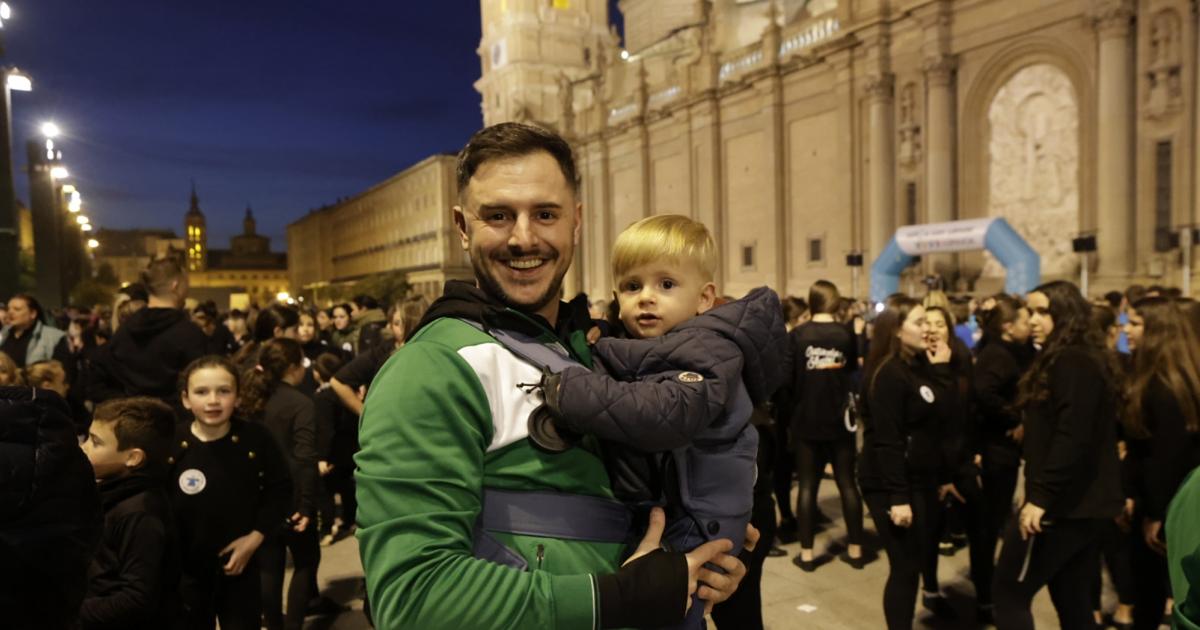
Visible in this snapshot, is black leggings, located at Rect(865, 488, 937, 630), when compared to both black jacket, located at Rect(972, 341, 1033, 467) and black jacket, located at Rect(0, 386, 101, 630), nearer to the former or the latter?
black jacket, located at Rect(972, 341, 1033, 467)

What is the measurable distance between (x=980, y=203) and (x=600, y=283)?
22503mm

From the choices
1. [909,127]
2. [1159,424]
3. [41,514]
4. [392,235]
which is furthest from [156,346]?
[392,235]

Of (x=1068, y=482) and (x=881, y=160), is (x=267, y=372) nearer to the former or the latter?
(x=1068, y=482)

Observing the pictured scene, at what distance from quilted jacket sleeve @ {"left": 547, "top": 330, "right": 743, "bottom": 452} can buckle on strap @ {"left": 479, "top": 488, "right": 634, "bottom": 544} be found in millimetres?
157

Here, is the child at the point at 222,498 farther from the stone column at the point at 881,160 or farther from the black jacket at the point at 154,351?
the stone column at the point at 881,160

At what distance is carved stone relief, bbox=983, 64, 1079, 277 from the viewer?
71.6ft

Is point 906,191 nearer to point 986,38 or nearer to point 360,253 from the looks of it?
point 986,38

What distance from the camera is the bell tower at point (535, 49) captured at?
186 ft

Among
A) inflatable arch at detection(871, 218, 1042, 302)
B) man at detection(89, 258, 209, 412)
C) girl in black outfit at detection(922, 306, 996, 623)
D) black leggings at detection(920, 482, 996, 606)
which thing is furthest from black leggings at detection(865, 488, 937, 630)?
inflatable arch at detection(871, 218, 1042, 302)

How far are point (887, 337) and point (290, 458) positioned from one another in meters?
4.43

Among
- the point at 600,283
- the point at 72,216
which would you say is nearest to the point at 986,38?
the point at 600,283

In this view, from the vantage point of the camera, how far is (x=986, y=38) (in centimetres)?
2300

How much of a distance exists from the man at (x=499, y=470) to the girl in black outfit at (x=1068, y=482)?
3116mm

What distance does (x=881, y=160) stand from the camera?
2589 centimetres
